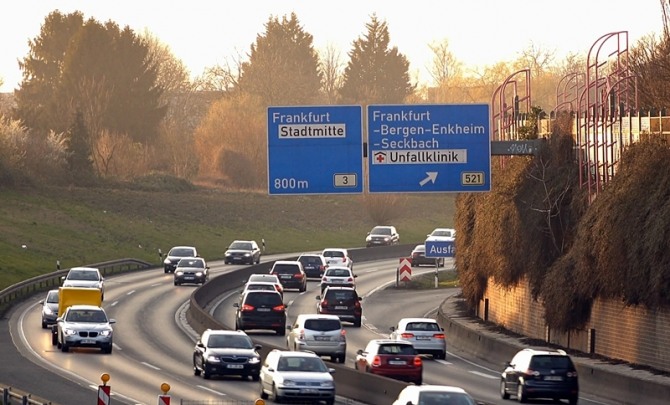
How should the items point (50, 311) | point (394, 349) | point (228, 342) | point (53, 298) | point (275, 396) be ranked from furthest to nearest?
point (53, 298) → point (50, 311) → point (228, 342) → point (394, 349) → point (275, 396)

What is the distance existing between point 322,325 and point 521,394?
10349 millimetres

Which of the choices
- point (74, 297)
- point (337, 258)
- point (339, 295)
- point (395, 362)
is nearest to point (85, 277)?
point (74, 297)

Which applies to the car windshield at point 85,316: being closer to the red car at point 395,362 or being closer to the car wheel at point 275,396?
the red car at point 395,362

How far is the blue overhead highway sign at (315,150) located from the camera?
48.2 metres

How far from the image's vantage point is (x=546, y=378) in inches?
1470

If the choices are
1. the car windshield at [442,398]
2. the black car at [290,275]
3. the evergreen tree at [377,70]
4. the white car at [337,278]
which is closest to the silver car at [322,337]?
the car windshield at [442,398]

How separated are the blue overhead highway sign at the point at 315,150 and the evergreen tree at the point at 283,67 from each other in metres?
117

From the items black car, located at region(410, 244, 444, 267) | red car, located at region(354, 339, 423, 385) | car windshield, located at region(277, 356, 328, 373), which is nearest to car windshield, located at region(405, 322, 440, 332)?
red car, located at region(354, 339, 423, 385)

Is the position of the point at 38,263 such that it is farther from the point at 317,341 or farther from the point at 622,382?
the point at 622,382

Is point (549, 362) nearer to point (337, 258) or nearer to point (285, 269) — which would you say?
point (285, 269)

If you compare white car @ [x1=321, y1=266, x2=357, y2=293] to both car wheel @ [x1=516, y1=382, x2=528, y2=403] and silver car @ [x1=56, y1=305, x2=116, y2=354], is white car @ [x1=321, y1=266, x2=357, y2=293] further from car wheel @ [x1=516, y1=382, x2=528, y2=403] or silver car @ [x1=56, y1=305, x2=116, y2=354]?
car wheel @ [x1=516, y1=382, x2=528, y2=403]

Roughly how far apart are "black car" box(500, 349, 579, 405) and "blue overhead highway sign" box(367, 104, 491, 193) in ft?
37.1

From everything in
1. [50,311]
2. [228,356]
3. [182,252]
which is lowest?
[228,356]

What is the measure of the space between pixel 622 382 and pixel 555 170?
672 inches
